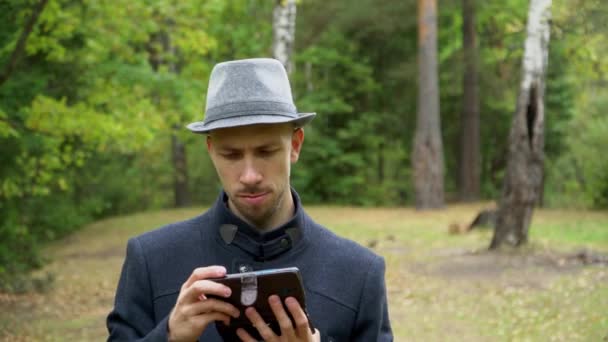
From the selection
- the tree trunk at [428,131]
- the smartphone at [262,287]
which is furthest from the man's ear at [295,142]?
the tree trunk at [428,131]

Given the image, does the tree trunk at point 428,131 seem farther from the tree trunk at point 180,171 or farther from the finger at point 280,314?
the finger at point 280,314

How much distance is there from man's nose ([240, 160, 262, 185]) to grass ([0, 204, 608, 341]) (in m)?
7.48

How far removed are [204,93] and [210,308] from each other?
17753 millimetres

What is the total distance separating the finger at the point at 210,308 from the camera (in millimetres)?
2512

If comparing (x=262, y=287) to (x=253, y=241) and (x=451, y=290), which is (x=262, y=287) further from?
(x=451, y=290)

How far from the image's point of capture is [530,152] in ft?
52.8

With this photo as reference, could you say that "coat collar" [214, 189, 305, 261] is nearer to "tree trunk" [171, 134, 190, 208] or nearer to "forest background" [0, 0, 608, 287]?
"forest background" [0, 0, 608, 287]

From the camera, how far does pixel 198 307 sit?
8.28 ft

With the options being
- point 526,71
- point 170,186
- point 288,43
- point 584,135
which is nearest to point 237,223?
point 526,71

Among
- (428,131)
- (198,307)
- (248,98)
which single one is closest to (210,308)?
(198,307)

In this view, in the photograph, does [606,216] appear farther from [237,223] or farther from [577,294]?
[237,223]

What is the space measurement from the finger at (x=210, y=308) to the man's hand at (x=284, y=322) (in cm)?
4

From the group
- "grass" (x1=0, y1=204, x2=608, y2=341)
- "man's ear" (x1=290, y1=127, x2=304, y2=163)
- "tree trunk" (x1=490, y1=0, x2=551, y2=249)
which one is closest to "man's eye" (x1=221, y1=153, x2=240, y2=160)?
"man's ear" (x1=290, y1=127, x2=304, y2=163)

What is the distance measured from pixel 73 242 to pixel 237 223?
71.8 ft
